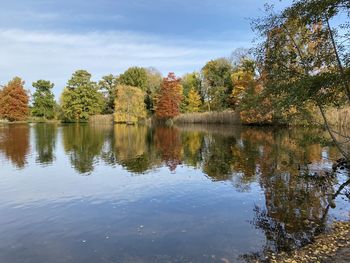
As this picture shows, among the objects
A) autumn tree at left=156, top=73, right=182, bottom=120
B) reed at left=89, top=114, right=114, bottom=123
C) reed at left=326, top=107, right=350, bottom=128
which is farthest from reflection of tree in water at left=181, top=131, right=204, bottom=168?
reed at left=89, top=114, right=114, bottom=123

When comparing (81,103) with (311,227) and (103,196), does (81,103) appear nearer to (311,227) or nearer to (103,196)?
(103,196)

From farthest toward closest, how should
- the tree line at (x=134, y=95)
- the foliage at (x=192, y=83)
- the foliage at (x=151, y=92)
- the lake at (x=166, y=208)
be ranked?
the foliage at (x=151, y=92), the foliage at (x=192, y=83), the tree line at (x=134, y=95), the lake at (x=166, y=208)

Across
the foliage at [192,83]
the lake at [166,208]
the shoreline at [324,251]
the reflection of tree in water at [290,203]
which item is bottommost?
the lake at [166,208]

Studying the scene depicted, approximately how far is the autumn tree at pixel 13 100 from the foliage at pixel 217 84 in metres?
39.3

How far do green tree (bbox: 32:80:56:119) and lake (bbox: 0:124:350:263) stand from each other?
2759 inches

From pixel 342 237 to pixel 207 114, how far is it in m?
51.6

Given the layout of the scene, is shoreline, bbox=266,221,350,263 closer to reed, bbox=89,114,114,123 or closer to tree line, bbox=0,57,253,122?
tree line, bbox=0,57,253,122

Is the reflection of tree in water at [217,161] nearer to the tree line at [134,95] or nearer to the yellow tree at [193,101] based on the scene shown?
the tree line at [134,95]

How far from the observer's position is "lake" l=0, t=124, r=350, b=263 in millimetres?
7828

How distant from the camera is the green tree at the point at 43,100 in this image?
280 ft

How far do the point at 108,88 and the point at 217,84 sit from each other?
104ft

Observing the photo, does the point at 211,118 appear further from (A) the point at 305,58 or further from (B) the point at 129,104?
(A) the point at 305,58

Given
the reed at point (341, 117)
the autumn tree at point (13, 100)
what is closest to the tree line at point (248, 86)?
the autumn tree at point (13, 100)

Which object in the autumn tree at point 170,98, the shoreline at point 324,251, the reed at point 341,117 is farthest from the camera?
the autumn tree at point 170,98
